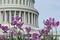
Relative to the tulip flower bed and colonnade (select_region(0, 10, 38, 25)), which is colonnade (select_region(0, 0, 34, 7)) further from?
the tulip flower bed

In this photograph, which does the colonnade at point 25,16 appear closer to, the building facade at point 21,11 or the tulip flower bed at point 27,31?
the building facade at point 21,11

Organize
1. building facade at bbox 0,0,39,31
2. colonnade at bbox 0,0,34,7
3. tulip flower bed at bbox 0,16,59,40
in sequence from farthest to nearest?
colonnade at bbox 0,0,34,7 → building facade at bbox 0,0,39,31 → tulip flower bed at bbox 0,16,59,40

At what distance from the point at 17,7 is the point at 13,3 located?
9.45ft

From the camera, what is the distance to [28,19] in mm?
79500

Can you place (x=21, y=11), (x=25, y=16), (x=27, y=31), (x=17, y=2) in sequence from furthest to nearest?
(x=17, y=2)
(x=25, y=16)
(x=21, y=11)
(x=27, y=31)

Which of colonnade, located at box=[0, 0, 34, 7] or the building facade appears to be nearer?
the building facade

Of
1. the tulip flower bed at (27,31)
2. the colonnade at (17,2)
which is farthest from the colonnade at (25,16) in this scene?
the tulip flower bed at (27,31)

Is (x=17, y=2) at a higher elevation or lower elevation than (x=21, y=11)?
higher

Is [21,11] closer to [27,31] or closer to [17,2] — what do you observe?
[17,2]

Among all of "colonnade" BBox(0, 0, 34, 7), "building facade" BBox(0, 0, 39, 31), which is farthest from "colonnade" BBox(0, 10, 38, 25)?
A: "colonnade" BBox(0, 0, 34, 7)

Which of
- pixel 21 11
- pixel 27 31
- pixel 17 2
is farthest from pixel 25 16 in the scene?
pixel 27 31

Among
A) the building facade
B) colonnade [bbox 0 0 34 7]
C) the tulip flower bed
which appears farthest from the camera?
colonnade [bbox 0 0 34 7]

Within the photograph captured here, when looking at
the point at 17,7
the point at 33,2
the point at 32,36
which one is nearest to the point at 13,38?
the point at 32,36

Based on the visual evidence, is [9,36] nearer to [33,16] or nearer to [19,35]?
[19,35]
